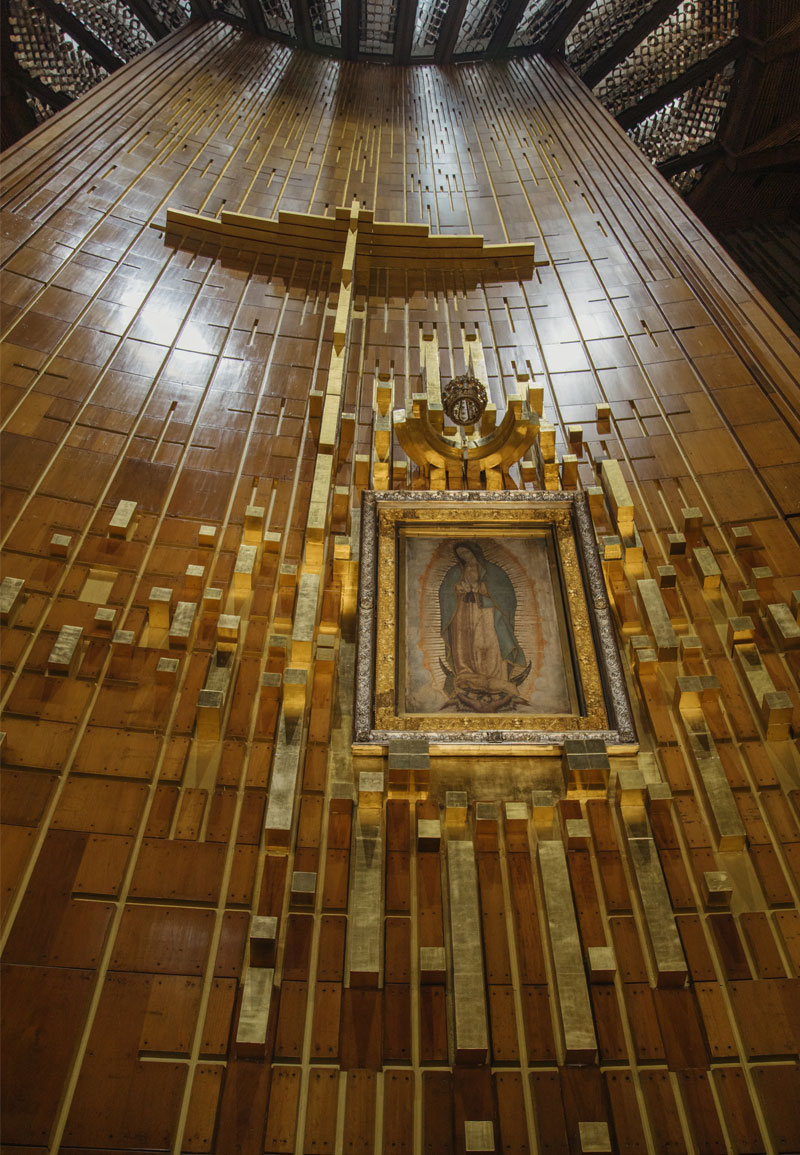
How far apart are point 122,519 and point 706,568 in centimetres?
244

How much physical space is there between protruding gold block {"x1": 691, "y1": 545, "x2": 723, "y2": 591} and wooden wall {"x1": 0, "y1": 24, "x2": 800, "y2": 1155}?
0.6 inches

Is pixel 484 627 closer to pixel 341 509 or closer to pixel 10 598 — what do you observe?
Answer: pixel 341 509

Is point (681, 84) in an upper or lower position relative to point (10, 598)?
upper

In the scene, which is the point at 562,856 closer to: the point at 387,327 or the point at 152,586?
the point at 152,586

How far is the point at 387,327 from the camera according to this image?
495 cm

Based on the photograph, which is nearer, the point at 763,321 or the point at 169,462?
the point at 169,462

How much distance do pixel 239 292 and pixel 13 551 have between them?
2468 millimetres

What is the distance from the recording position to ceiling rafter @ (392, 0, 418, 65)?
26.2ft

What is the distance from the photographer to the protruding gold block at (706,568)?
3.39 m

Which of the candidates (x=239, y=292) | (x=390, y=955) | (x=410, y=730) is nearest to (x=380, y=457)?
(x=410, y=730)

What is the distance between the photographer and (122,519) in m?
3.48

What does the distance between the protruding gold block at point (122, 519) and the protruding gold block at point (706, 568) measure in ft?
7.81

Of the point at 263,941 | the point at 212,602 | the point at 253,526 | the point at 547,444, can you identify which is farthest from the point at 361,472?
the point at 263,941

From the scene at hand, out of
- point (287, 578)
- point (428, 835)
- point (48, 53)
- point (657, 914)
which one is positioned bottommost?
point (657, 914)
